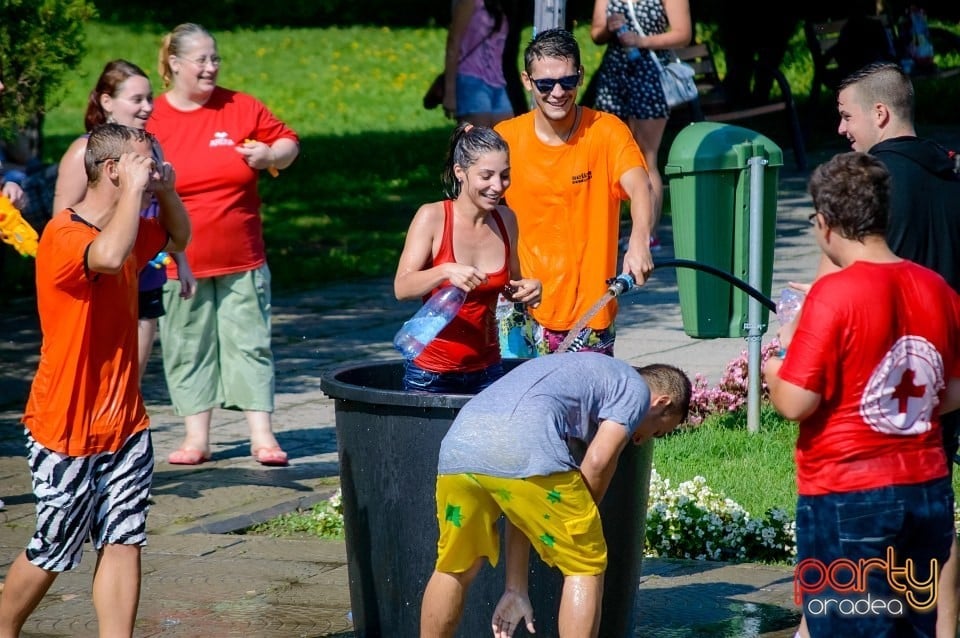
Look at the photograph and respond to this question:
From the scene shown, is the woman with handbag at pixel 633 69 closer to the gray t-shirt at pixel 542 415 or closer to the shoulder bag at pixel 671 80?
the shoulder bag at pixel 671 80

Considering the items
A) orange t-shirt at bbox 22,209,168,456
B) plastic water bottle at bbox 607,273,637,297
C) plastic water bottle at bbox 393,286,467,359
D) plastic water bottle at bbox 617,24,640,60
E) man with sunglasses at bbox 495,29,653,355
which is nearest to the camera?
orange t-shirt at bbox 22,209,168,456

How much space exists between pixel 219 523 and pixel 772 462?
250 cm

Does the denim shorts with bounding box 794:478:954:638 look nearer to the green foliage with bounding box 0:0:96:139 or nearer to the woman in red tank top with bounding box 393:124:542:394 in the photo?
the woman in red tank top with bounding box 393:124:542:394

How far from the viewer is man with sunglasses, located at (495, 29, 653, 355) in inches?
245

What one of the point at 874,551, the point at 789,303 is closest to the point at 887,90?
the point at 789,303

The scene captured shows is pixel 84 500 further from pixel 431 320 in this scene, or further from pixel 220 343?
pixel 220 343

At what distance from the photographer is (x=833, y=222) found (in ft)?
13.2

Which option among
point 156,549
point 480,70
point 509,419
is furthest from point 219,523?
point 480,70

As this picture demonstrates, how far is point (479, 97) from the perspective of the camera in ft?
37.8

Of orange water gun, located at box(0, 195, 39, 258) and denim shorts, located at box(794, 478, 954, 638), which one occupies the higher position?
orange water gun, located at box(0, 195, 39, 258)

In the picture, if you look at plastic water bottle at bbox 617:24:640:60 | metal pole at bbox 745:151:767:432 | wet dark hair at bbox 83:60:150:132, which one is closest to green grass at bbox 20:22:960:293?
wet dark hair at bbox 83:60:150:132

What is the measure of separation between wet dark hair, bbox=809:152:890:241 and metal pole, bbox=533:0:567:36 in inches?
140

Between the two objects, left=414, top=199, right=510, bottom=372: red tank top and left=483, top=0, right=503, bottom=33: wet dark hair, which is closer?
left=414, top=199, right=510, bottom=372: red tank top

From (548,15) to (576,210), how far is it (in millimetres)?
1535
